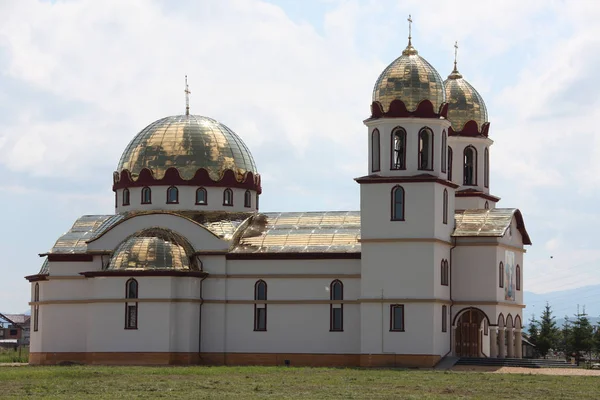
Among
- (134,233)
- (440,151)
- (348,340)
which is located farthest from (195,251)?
(440,151)

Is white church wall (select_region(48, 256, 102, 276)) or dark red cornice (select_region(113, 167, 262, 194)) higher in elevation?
dark red cornice (select_region(113, 167, 262, 194))

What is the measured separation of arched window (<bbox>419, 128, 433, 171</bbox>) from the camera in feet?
208

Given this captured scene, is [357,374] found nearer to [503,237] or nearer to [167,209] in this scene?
[503,237]

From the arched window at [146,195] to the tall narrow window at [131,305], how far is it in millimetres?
6937

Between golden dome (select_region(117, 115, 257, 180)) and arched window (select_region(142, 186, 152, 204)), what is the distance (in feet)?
2.90

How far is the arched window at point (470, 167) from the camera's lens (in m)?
71.1

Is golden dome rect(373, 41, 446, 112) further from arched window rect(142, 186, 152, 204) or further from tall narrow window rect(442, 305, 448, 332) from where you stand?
arched window rect(142, 186, 152, 204)

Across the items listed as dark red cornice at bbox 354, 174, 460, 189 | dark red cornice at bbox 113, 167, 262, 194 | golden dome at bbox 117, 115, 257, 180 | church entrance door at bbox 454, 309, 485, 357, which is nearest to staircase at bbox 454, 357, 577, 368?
church entrance door at bbox 454, 309, 485, 357

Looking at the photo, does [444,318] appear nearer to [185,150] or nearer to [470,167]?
[470,167]

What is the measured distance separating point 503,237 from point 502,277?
6.31 feet

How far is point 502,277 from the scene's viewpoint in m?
65.4

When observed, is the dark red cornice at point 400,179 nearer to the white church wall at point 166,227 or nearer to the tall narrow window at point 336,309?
the tall narrow window at point 336,309

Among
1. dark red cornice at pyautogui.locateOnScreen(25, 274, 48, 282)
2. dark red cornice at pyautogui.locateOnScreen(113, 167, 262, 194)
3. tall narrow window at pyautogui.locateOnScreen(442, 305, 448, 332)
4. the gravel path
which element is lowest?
the gravel path

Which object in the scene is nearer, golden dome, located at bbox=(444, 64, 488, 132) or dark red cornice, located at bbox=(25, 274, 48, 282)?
dark red cornice, located at bbox=(25, 274, 48, 282)
